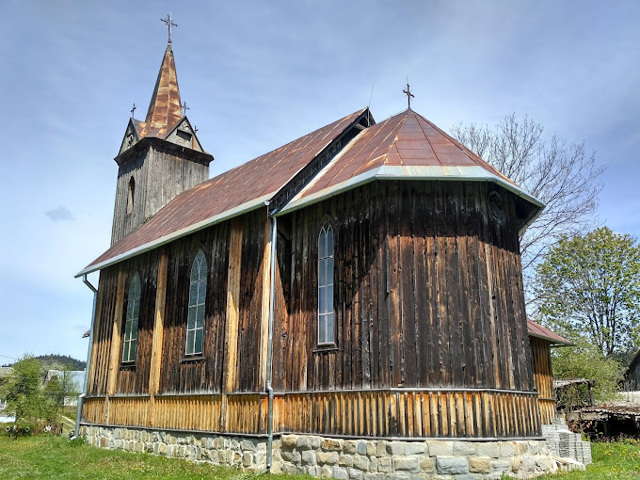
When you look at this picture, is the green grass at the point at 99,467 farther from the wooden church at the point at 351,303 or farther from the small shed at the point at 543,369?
the small shed at the point at 543,369

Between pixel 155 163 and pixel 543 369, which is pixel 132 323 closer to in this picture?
pixel 155 163

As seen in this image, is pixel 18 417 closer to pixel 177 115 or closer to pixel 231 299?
pixel 177 115

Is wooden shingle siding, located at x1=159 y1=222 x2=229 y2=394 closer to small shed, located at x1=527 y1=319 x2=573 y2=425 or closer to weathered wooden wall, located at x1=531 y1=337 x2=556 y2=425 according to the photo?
small shed, located at x1=527 y1=319 x2=573 y2=425

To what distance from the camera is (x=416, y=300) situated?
33.7 feet

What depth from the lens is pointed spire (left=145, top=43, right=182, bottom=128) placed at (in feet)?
77.3

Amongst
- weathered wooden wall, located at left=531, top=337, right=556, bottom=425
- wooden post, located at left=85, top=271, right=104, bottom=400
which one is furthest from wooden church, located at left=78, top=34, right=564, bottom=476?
weathered wooden wall, located at left=531, top=337, right=556, bottom=425

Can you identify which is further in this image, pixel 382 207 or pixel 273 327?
pixel 273 327

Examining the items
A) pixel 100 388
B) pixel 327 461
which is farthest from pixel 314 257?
pixel 100 388

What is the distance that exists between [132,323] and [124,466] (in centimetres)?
511

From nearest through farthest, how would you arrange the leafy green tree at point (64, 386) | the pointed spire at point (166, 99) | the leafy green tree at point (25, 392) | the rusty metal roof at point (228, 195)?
the rusty metal roof at point (228, 195) < the pointed spire at point (166, 99) < the leafy green tree at point (25, 392) < the leafy green tree at point (64, 386)

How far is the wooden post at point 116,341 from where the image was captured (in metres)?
16.8

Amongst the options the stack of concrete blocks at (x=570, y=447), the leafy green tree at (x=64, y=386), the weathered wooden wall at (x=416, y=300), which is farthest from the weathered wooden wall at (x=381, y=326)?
the leafy green tree at (x=64, y=386)

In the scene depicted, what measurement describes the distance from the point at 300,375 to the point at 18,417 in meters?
23.6

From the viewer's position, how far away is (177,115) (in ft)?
78.7
